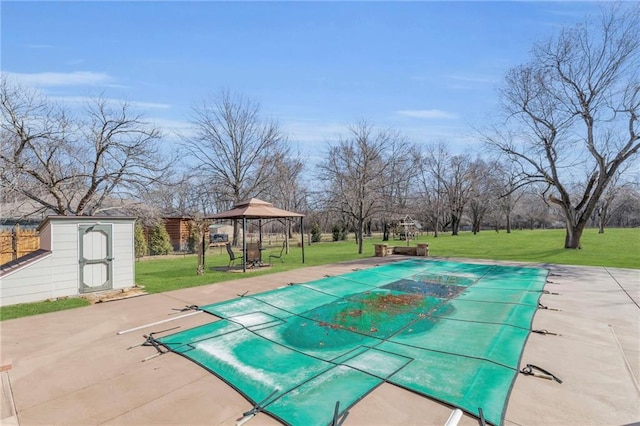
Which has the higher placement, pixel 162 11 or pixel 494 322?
pixel 162 11

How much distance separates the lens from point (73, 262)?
7477 mm

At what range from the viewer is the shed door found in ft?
25.0

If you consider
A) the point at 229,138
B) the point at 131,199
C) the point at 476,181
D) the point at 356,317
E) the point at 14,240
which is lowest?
the point at 356,317

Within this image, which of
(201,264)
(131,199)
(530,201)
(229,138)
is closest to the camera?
(201,264)

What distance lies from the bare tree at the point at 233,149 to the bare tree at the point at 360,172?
315 inches

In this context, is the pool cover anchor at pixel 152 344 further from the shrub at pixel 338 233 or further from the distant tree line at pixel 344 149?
the shrub at pixel 338 233

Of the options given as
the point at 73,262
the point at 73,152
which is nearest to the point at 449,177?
the point at 73,152

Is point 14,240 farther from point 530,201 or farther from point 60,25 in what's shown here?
point 530,201

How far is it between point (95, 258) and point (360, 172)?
1265 cm

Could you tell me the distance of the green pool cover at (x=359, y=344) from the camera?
3.13 m

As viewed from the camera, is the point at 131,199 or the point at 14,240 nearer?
the point at 14,240

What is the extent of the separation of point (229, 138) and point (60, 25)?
701 inches

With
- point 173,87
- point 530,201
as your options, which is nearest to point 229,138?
point 173,87

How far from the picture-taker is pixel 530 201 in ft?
168
